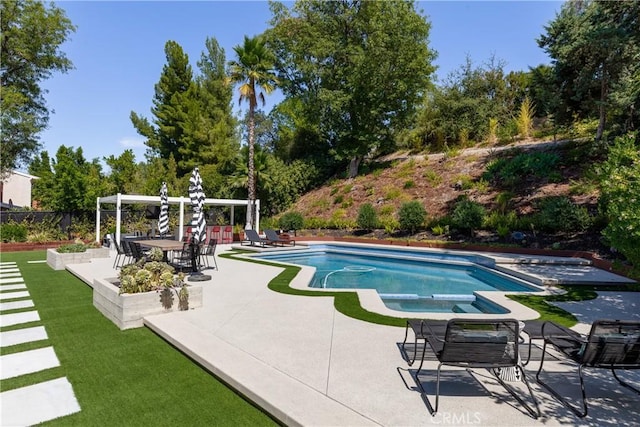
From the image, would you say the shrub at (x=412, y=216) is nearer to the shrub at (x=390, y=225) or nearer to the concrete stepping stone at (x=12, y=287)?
the shrub at (x=390, y=225)

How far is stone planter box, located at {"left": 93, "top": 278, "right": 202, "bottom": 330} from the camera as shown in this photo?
4.80 metres

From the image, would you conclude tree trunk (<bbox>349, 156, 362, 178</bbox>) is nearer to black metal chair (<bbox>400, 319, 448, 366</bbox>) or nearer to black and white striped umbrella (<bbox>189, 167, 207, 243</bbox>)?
black and white striped umbrella (<bbox>189, 167, 207, 243</bbox>)

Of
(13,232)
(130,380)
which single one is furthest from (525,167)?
(13,232)

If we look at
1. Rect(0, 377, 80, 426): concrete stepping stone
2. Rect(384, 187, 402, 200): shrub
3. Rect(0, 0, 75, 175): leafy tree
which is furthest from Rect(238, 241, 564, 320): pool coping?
Rect(0, 0, 75, 175): leafy tree

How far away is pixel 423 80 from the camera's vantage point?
2322 centimetres

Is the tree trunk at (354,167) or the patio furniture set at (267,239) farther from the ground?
the tree trunk at (354,167)

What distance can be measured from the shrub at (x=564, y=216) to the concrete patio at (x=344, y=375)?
7.44m

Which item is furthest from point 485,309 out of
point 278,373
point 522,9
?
point 522,9

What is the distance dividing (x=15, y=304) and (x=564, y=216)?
15206 millimetres

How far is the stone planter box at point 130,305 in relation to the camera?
4.80m

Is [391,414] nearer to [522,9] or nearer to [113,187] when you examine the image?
[522,9]

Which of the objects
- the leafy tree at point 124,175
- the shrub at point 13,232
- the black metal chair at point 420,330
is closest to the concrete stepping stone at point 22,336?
the black metal chair at point 420,330

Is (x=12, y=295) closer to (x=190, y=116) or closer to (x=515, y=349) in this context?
(x=515, y=349)

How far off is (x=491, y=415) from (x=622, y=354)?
1.25m
